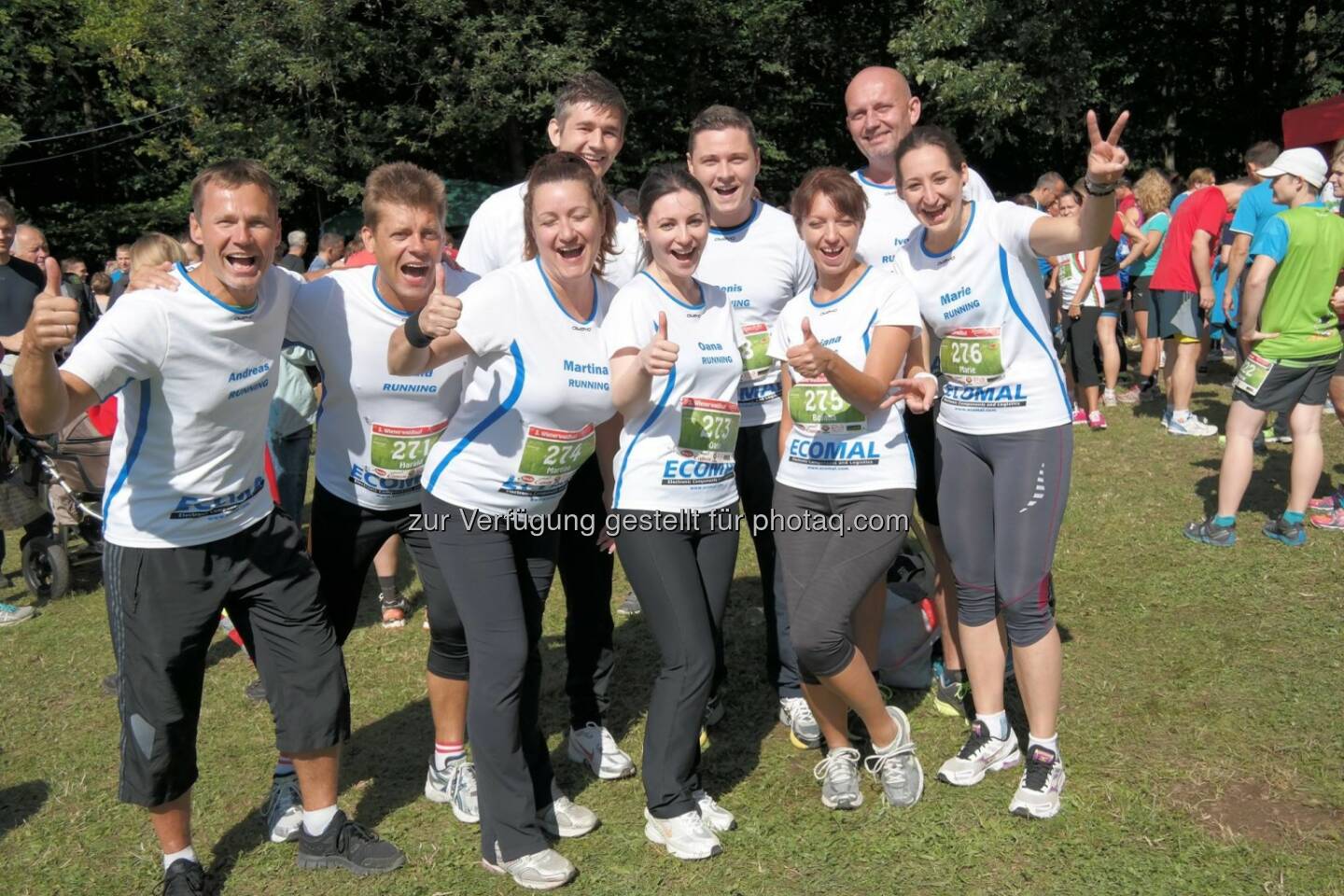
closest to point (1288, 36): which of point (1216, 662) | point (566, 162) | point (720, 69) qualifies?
point (720, 69)

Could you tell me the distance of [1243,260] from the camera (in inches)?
310

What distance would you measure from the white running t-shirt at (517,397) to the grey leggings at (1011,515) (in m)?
1.28

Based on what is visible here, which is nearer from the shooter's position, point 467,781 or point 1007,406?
point 1007,406

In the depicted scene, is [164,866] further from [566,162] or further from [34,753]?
[566,162]

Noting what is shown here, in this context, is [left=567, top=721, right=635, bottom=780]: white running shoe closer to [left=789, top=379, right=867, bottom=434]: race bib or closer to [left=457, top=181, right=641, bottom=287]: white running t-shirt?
[left=789, top=379, right=867, bottom=434]: race bib

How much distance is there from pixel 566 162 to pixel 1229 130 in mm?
25692

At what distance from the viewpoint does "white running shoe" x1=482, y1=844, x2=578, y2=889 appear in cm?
314

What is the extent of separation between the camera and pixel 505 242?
386 cm

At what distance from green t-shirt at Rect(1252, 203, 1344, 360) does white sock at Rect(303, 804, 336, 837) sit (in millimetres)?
5366

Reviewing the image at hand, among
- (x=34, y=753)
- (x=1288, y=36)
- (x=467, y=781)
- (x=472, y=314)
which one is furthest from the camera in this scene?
(x=1288, y=36)

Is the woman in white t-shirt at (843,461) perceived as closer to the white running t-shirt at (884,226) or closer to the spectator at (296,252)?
the white running t-shirt at (884,226)

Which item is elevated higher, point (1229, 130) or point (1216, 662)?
point (1229, 130)

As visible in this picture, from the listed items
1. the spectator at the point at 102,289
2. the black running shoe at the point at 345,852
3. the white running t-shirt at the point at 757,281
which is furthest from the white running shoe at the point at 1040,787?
the spectator at the point at 102,289

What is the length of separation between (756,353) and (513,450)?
1.12 metres
